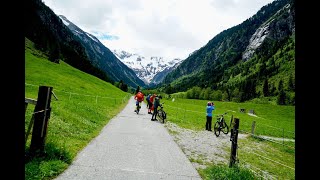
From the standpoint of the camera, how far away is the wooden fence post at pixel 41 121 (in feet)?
29.6

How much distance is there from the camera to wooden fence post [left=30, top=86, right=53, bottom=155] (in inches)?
355

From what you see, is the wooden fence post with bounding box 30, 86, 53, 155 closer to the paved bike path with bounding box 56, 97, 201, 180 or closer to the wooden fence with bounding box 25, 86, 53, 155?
the wooden fence with bounding box 25, 86, 53, 155

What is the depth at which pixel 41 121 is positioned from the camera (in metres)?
9.23

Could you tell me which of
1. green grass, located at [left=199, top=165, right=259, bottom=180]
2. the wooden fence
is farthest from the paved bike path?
the wooden fence

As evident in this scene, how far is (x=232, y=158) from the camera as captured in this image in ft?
37.4

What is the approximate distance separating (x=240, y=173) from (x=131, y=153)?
4707 millimetres

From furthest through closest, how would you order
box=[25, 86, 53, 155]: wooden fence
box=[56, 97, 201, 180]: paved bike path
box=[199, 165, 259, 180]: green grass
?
box=[199, 165, 259, 180]: green grass → box=[25, 86, 53, 155]: wooden fence → box=[56, 97, 201, 180]: paved bike path

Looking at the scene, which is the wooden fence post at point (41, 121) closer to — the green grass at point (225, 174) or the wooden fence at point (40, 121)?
the wooden fence at point (40, 121)

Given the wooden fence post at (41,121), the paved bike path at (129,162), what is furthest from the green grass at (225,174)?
the wooden fence post at (41,121)
